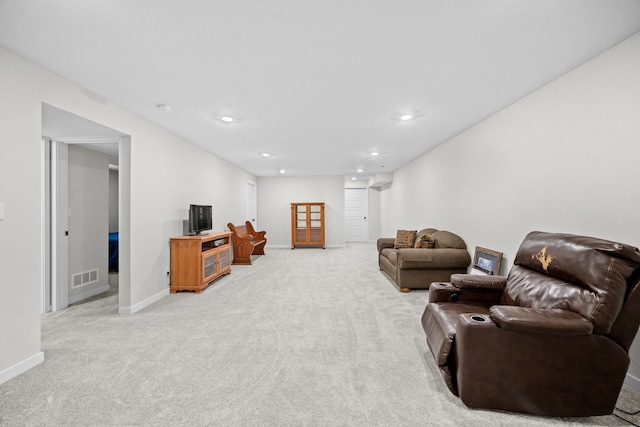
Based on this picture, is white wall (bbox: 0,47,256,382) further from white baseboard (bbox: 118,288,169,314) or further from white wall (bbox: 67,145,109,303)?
white wall (bbox: 67,145,109,303)

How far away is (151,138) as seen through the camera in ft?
11.3

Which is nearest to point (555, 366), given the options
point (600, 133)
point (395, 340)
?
point (395, 340)

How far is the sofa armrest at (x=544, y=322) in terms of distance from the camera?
143cm

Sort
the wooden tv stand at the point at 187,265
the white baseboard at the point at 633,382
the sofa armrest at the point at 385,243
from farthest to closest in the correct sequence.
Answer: the sofa armrest at the point at 385,243 → the wooden tv stand at the point at 187,265 → the white baseboard at the point at 633,382

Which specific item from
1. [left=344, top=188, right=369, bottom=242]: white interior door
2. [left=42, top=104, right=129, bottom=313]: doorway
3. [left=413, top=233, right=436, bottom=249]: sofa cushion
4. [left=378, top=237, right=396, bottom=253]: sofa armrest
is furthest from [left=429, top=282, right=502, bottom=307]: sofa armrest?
[left=344, top=188, right=369, bottom=242]: white interior door

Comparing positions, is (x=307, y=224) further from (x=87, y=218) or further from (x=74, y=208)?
(x=74, y=208)

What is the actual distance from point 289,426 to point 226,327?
1.51 m

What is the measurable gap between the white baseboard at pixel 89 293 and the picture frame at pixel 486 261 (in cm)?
546

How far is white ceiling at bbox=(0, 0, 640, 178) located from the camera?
154cm

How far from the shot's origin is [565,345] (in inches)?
57.6

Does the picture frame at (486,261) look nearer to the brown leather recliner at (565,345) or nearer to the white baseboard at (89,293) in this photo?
the brown leather recliner at (565,345)

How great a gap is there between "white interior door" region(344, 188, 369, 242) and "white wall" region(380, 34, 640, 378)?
5.54m

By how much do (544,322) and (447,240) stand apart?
277 cm

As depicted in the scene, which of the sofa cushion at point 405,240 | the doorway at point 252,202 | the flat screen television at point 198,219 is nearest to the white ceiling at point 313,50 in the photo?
the flat screen television at point 198,219
